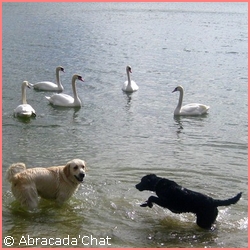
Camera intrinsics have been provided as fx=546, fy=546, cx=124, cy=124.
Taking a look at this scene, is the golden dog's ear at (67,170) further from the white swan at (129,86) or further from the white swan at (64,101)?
the white swan at (129,86)

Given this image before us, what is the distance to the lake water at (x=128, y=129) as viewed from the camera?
6.12 m

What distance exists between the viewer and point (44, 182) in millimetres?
6348

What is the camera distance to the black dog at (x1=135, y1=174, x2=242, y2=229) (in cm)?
592

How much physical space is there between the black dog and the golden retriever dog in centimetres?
93

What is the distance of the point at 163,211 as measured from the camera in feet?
21.6

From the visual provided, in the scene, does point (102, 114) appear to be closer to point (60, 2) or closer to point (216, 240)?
point (216, 240)

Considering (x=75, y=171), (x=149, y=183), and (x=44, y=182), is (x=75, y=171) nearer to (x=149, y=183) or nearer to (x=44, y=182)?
(x=44, y=182)

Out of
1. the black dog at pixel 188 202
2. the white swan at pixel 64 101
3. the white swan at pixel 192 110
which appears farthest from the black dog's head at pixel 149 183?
the white swan at pixel 64 101

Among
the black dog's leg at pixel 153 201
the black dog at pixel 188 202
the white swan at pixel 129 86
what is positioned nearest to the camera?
the black dog at pixel 188 202

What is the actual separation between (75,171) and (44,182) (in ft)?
1.26

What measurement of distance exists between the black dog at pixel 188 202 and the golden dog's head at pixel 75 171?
0.82 m

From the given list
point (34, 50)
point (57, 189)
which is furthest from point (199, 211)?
point (34, 50)

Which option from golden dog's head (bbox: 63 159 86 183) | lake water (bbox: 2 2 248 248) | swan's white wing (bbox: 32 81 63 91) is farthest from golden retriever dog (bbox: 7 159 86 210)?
swan's white wing (bbox: 32 81 63 91)

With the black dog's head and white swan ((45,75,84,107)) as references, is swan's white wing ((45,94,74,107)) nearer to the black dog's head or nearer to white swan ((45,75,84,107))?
white swan ((45,75,84,107))
